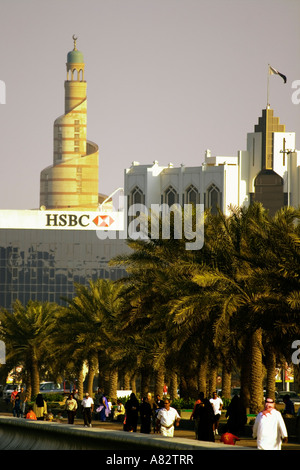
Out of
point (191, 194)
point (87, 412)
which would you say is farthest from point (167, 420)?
point (191, 194)

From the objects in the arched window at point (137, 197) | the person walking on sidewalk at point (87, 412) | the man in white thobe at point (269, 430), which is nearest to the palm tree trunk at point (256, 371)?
the person walking on sidewalk at point (87, 412)

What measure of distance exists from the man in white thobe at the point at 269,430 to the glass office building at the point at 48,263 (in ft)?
383

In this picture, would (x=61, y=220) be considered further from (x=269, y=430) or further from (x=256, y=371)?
(x=269, y=430)

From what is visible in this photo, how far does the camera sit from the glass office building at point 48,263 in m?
134

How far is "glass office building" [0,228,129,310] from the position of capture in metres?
134

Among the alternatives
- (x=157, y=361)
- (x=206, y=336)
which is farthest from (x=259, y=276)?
(x=157, y=361)

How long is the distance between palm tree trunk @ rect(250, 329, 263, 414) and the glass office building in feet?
316

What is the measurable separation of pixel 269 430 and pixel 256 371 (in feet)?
66.6

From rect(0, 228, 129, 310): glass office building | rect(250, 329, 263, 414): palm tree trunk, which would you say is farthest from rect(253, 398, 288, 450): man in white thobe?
rect(0, 228, 129, 310): glass office building

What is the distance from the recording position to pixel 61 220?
13850cm

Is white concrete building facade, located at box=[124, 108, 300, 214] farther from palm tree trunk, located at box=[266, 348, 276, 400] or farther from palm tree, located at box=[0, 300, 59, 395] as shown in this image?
palm tree trunk, located at box=[266, 348, 276, 400]

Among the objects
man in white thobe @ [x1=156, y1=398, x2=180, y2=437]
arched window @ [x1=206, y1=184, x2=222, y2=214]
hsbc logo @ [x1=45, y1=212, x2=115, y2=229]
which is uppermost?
arched window @ [x1=206, y1=184, x2=222, y2=214]

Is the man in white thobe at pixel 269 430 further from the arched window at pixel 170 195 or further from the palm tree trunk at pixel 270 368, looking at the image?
the arched window at pixel 170 195

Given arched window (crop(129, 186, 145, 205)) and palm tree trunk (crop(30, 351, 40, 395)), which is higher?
arched window (crop(129, 186, 145, 205))
